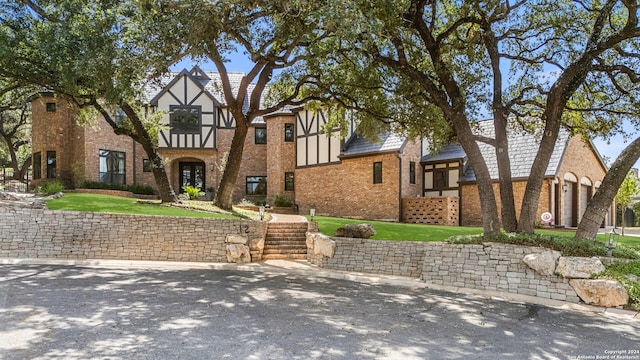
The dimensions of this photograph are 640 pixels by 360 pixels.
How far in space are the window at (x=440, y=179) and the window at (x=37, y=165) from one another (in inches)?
897

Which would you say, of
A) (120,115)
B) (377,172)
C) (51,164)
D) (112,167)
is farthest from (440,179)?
(51,164)

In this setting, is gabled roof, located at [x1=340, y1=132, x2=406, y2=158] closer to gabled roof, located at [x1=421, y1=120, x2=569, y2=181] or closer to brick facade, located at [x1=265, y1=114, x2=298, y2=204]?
gabled roof, located at [x1=421, y1=120, x2=569, y2=181]

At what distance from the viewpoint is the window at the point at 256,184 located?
27375mm

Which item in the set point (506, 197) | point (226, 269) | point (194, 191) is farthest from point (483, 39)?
point (194, 191)

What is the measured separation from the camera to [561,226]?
19.6 meters

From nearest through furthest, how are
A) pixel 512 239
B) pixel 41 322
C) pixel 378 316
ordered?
pixel 41 322
pixel 378 316
pixel 512 239

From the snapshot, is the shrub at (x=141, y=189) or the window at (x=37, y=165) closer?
the shrub at (x=141, y=189)

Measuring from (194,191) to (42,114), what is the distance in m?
10.0

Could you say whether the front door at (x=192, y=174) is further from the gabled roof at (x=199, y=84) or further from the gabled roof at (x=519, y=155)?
the gabled roof at (x=519, y=155)

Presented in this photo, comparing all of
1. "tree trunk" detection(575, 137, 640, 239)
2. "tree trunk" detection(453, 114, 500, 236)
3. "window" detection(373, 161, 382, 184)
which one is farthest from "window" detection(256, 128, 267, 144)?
"tree trunk" detection(575, 137, 640, 239)

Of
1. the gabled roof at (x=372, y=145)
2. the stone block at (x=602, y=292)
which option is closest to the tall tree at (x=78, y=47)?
the stone block at (x=602, y=292)

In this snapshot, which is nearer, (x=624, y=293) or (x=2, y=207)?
(x=624, y=293)

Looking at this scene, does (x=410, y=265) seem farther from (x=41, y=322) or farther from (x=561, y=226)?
(x=561, y=226)

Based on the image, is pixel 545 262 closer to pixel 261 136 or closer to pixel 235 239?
pixel 235 239
